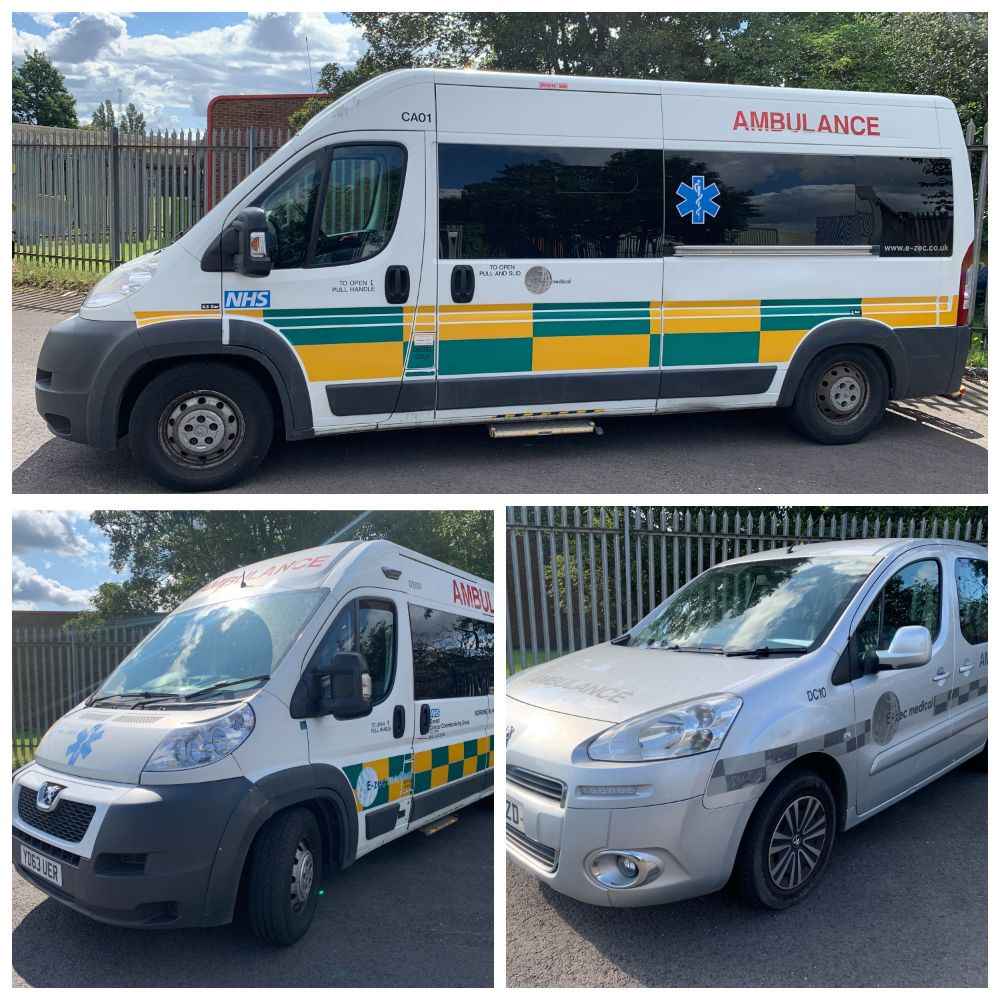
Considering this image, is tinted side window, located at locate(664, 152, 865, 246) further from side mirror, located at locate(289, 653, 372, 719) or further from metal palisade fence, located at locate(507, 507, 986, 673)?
side mirror, located at locate(289, 653, 372, 719)

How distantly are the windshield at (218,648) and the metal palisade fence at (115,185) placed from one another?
28.8ft

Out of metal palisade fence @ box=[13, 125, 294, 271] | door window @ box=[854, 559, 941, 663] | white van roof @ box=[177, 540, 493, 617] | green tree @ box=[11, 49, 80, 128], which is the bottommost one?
door window @ box=[854, 559, 941, 663]

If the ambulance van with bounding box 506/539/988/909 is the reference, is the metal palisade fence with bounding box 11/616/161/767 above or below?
below

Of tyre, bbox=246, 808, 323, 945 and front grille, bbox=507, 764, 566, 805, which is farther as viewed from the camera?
tyre, bbox=246, 808, 323, 945

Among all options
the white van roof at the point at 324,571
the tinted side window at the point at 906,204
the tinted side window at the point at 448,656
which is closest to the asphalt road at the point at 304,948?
the tinted side window at the point at 448,656

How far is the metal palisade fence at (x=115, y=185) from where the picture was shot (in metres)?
12.4

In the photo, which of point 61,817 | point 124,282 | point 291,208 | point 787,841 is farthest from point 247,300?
point 787,841

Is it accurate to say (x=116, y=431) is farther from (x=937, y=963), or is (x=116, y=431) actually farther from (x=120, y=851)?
(x=937, y=963)

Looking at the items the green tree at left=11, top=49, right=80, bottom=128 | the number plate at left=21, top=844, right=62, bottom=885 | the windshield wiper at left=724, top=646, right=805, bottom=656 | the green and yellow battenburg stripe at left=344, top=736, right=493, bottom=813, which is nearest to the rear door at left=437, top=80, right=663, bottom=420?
the green and yellow battenburg stripe at left=344, top=736, right=493, bottom=813

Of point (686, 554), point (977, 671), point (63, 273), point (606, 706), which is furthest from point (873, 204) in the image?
point (63, 273)

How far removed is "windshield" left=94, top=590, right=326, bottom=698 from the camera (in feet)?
13.8

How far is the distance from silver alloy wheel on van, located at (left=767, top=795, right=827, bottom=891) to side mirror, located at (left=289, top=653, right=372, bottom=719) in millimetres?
1859

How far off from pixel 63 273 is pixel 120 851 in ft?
38.5

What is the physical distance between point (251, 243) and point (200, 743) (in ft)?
10.1
